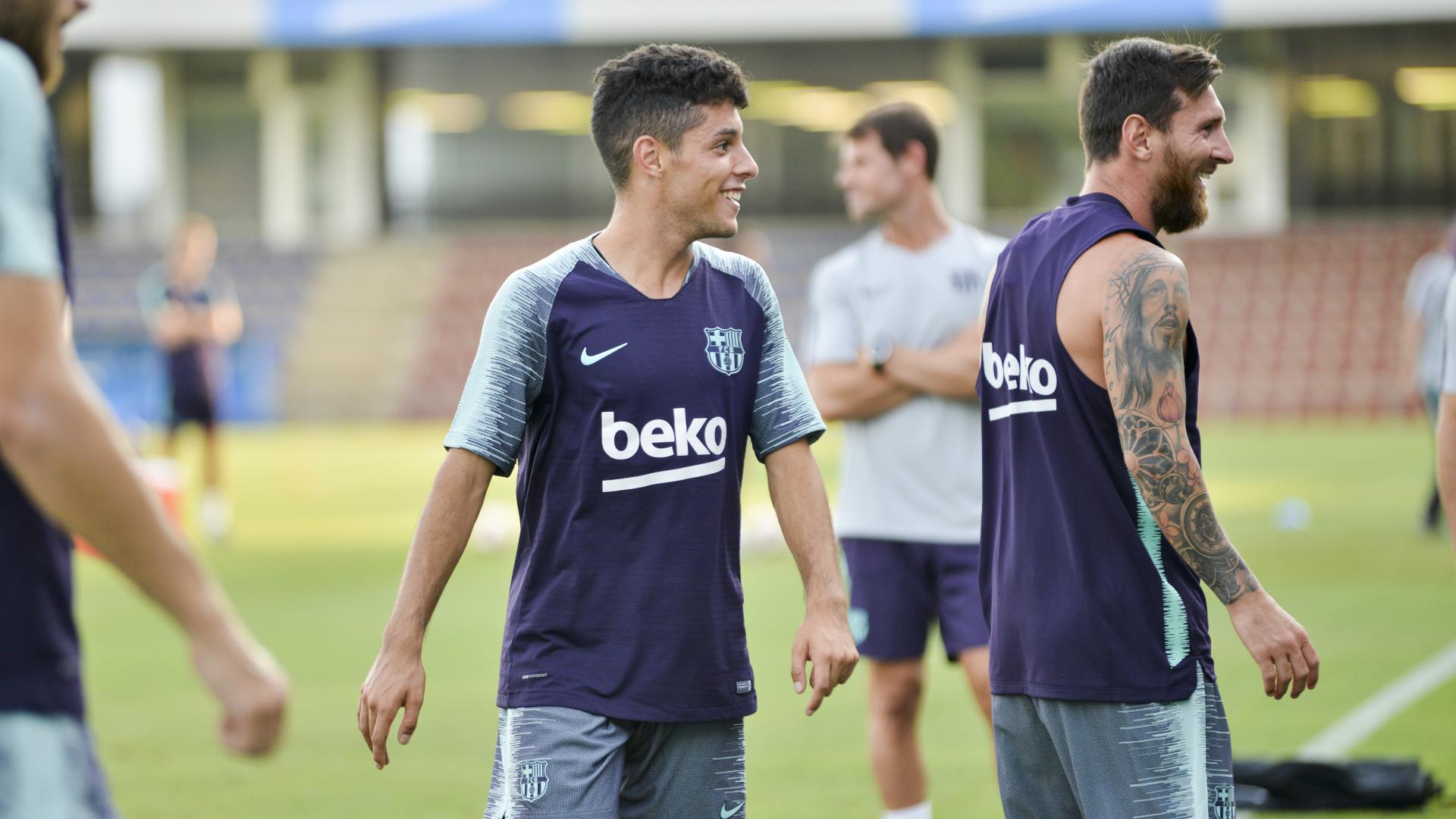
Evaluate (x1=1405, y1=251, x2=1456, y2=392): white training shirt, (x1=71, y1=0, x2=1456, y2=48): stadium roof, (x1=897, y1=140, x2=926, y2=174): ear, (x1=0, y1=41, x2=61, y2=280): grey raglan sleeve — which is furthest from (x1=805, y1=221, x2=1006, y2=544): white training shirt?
(x1=71, y1=0, x2=1456, y2=48): stadium roof

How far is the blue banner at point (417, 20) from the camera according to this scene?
37906 millimetres

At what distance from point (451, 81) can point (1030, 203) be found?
1462 centimetres

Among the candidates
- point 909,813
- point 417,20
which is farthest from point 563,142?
point 909,813

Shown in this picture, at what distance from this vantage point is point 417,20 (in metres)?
38.2

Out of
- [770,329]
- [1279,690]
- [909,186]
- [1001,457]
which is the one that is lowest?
[1279,690]

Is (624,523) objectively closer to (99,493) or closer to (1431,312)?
(99,493)

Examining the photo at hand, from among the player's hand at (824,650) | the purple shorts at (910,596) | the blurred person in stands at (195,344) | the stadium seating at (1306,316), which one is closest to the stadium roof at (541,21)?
the stadium seating at (1306,316)

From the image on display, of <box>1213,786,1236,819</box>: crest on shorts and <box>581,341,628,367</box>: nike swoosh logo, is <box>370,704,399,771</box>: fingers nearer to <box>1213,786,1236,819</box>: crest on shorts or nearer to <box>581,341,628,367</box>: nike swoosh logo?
<box>581,341,628,367</box>: nike swoosh logo

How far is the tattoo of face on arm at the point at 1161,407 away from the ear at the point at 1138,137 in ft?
0.97

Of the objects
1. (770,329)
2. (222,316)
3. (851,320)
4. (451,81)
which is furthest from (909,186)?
(451,81)

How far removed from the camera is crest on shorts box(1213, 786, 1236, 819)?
3354 millimetres

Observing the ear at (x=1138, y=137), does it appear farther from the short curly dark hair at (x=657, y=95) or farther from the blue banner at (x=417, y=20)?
the blue banner at (x=417, y=20)

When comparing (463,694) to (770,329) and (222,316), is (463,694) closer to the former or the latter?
(770,329)

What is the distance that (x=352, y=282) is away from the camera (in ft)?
131
